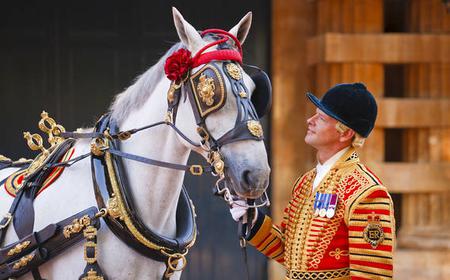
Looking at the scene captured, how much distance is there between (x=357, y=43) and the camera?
6.79 metres

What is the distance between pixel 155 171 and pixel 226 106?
45 centimetres

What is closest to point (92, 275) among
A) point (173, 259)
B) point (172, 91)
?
point (173, 259)

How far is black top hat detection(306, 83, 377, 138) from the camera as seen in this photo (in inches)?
129

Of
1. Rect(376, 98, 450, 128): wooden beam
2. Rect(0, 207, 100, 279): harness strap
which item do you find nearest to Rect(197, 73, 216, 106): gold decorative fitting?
Rect(0, 207, 100, 279): harness strap

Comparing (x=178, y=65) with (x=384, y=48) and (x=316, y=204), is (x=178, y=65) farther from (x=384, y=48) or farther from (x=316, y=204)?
(x=384, y=48)

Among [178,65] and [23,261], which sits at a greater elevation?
[178,65]

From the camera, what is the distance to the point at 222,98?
3242mm

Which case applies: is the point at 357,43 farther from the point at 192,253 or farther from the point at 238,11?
the point at 192,253

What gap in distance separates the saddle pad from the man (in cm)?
76

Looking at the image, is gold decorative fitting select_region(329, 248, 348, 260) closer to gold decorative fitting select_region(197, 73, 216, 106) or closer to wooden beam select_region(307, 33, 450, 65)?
gold decorative fitting select_region(197, 73, 216, 106)

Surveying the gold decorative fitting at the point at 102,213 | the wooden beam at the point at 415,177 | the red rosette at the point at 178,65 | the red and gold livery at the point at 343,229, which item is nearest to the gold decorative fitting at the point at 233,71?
the red rosette at the point at 178,65

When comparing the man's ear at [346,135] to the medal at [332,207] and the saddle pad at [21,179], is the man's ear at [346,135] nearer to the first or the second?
the medal at [332,207]

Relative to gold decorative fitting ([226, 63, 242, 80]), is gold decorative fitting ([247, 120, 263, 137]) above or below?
below

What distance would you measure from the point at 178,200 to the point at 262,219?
1.30 feet
